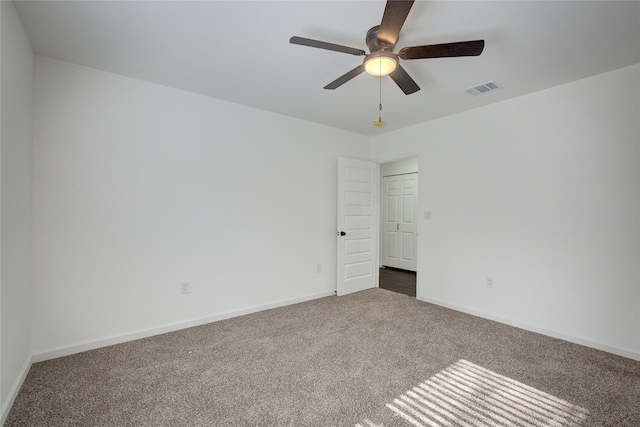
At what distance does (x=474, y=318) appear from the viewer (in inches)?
133

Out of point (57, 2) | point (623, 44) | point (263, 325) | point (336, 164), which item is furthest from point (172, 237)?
point (623, 44)

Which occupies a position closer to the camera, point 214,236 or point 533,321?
point 533,321

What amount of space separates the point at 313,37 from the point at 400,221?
4790 millimetres

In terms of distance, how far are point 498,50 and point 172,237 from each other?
132 inches

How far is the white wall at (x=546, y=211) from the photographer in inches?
99.6

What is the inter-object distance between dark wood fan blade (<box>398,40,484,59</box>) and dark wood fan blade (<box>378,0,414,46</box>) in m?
0.12

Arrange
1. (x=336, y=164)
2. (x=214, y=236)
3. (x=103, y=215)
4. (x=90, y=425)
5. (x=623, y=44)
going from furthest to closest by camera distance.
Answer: (x=336, y=164) → (x=214, y=236) → (x=103, y=215) → (x=623, y=44) → (x=90, y=425)

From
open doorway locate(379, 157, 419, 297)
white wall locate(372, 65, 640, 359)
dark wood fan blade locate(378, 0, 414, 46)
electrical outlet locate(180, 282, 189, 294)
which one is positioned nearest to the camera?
dark wood fan blade locate(378, 0, 414, 46)

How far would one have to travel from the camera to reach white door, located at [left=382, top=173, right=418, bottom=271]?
6.06 metres

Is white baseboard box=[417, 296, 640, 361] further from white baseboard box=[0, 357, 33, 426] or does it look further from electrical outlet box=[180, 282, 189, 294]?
white baseboard box=[0, 357, 33, 426]

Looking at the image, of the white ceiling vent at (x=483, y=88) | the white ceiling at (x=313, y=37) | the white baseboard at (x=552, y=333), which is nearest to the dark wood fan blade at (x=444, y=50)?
the white ceiling at (x=313, y=37)

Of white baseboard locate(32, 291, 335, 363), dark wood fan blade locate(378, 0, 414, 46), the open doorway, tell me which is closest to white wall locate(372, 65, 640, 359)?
the open doorway

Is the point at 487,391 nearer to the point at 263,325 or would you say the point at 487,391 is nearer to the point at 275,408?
the point at 275,408

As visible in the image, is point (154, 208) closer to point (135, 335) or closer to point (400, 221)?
point (135, 335)
